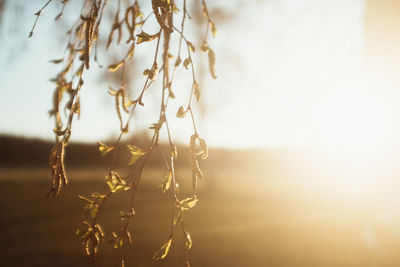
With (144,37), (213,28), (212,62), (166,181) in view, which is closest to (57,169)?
(166,181)

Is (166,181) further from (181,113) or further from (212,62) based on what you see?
(212,62)

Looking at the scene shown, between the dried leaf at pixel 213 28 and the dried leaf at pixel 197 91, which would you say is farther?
the dried leaf at pixel 213 28

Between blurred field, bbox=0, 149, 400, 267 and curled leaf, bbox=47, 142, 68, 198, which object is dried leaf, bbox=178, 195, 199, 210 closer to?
curled leaf, bbox=47, 142, 68, 198

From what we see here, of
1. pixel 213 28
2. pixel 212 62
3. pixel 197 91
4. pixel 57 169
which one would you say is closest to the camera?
pixel 57 169

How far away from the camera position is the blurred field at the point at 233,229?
4.53 metres

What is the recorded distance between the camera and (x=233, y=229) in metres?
8.23

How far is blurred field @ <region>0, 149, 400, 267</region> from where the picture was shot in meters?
4.53

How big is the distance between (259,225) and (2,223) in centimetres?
534

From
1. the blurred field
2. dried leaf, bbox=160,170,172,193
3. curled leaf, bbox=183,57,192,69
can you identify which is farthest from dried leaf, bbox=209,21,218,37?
the blurred field

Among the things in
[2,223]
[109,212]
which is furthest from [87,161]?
[2,223]

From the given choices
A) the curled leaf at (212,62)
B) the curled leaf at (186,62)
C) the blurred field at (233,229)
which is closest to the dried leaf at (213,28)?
the curled leaf at (212,62)

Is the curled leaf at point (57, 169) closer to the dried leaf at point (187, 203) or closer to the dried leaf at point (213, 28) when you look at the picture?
the dried leaf at point (187, 203)

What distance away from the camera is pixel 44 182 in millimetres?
14758

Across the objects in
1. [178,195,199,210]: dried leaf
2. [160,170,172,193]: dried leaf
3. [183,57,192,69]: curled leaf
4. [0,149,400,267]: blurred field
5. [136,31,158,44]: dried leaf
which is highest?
[136,31,158,44]: dried leaf
